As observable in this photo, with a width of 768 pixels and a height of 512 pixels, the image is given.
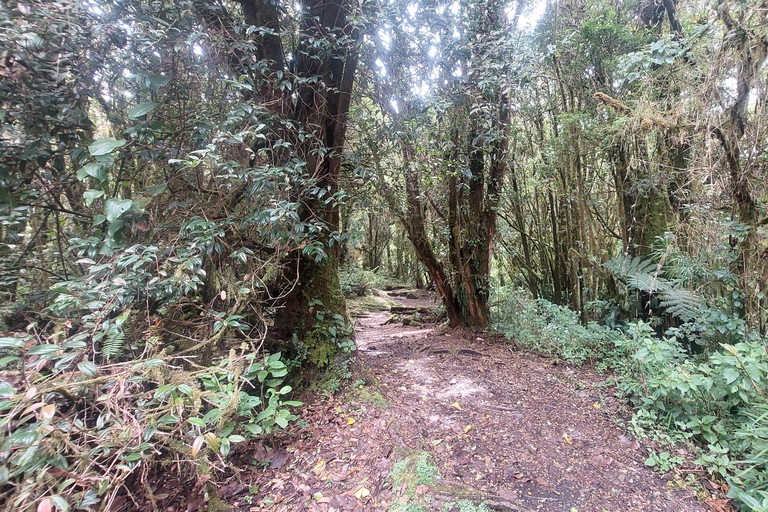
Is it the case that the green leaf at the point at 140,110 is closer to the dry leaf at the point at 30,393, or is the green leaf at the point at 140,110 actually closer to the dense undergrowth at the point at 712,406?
the dry leaf at the point at 30,393

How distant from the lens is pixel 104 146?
5.23 ft

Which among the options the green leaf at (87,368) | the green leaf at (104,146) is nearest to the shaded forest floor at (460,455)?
the green leaf at (87,368)

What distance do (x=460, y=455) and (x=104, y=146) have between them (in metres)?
3.00

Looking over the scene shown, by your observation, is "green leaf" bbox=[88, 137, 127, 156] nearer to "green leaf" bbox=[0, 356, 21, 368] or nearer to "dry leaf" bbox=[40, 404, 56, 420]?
"green leaf" bbox=[0, 356, 21, 368]

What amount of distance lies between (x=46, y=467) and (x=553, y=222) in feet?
27.2

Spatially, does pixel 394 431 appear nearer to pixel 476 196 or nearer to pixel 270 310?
pixel 270 310

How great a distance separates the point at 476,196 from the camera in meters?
5.43

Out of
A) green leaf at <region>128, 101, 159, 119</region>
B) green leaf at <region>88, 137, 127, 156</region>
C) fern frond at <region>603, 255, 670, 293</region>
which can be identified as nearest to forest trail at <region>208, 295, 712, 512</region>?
fern frond at <region>603, 255, 670, 293</region>

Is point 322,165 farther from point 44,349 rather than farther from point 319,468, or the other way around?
point 319,468

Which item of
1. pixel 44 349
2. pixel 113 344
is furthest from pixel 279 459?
pixel 44 349

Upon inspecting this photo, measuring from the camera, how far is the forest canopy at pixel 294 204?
5.51 ft

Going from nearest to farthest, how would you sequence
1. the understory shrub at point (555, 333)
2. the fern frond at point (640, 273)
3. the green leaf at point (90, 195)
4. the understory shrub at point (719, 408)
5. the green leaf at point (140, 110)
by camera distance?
the green leaf at point (90, 195)
the green leaf at point (140, 110)
the understory shrub at point (719, 408)
the understory shrub at point (555, 333)
the fern frond at point (640, 273)

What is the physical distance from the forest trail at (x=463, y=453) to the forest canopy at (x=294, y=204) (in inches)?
14.5

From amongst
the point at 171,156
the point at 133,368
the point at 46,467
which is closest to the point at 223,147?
the point at 171,156
